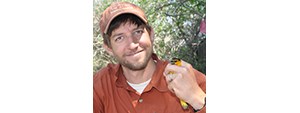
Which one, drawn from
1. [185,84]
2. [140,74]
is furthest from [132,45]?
[185,84]

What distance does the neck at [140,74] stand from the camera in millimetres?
2002

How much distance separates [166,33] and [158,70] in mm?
146

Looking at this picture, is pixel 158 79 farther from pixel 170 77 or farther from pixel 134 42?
pixel 134 42

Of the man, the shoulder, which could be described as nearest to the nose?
the man

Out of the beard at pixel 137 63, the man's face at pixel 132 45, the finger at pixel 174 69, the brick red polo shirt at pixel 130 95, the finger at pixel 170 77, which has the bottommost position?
the brick red polo shirt at pixel 130 95

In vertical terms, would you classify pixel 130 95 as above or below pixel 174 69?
below

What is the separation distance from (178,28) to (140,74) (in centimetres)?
23

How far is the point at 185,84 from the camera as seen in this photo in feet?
6.48

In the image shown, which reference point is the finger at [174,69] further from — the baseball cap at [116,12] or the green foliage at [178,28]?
the baseball cap at [116,12]

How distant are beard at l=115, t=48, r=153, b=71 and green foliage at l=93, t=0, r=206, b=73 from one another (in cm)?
3

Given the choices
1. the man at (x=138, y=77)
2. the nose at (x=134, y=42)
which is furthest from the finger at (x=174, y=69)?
the nose at (x=134, y=42)

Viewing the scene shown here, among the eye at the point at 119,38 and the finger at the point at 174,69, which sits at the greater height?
the eye at the point at 119,38

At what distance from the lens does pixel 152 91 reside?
78.3 inches

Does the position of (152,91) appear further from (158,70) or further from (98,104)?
(98,104)
